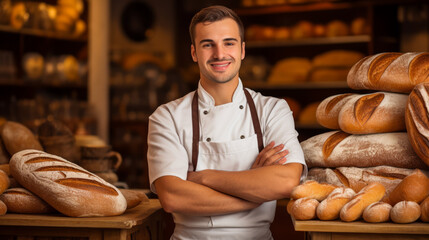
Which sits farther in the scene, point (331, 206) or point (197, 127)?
point (197, 127)

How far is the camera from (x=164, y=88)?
5305 mm

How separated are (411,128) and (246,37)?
3679 mm

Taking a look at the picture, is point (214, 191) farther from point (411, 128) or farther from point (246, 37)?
point (246, 37)

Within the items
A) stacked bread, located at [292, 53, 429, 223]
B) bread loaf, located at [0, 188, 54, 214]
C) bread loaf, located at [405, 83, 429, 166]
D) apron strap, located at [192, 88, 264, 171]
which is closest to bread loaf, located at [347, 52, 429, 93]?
stacked bread, located at [292, 53, 429, 223]

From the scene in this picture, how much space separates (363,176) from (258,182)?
0.37 metres

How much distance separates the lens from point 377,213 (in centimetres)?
153

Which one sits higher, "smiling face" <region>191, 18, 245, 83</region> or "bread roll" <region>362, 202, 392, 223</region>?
"smiling face" <region>191, 18, 245, 83</region>

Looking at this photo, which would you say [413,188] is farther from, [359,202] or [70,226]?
[70,226]

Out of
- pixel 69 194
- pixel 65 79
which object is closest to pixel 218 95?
pixel 69 194

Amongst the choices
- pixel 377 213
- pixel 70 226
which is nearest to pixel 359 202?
pixel 377 213

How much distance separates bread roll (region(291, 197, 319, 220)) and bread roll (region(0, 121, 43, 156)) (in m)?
1.13

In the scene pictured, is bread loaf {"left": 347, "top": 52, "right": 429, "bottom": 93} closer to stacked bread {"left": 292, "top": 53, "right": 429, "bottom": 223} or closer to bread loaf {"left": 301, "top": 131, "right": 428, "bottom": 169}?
stacked bread {"left": 292, "top": 53, "right": 429, "bottom": 223}

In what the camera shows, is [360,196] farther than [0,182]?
No

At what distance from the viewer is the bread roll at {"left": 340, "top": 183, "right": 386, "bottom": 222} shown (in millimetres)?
1542
